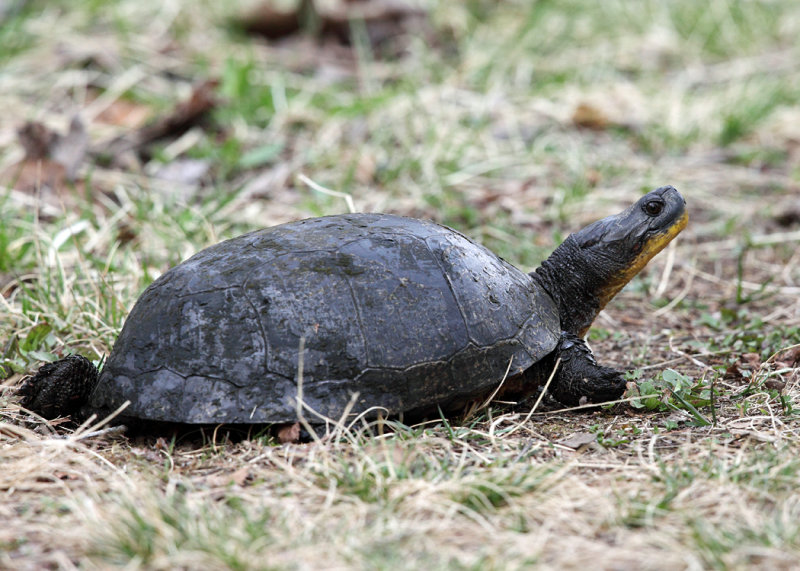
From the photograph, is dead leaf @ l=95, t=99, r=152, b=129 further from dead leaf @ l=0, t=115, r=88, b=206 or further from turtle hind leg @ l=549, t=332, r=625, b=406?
turtle hind leg @ l=549, t=332, r=625, b=406

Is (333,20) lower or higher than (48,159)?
higher

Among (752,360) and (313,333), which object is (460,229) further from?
(313,333)

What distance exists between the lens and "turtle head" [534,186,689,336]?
3264 mm

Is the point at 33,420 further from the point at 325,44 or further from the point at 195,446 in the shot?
the point at 325,44

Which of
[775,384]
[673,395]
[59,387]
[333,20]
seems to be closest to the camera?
[59,387]

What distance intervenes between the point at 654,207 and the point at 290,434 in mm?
1748

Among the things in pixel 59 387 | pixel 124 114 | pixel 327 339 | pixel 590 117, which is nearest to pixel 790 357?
pixel 327 339

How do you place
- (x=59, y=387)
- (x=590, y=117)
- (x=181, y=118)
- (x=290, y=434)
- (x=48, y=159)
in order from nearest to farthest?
(x=290, y=434)
(x=59, y=387)
(x=48, y=159)
(x=181, y=118)
(x=590, y=117)

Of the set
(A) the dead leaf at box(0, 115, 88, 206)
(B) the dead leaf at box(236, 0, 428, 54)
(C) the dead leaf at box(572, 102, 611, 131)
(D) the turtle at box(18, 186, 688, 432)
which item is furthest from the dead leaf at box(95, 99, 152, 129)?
(D) the turtle at box(18, 186, 688, 432)

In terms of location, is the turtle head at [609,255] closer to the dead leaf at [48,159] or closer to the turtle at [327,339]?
the turtle at [327,339]

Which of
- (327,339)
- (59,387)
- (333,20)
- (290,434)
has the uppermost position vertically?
(333,20)

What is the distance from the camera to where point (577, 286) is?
330cm

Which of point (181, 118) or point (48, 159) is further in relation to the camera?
point (181, 118)

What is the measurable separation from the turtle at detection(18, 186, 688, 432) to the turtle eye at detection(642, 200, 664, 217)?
68cm
